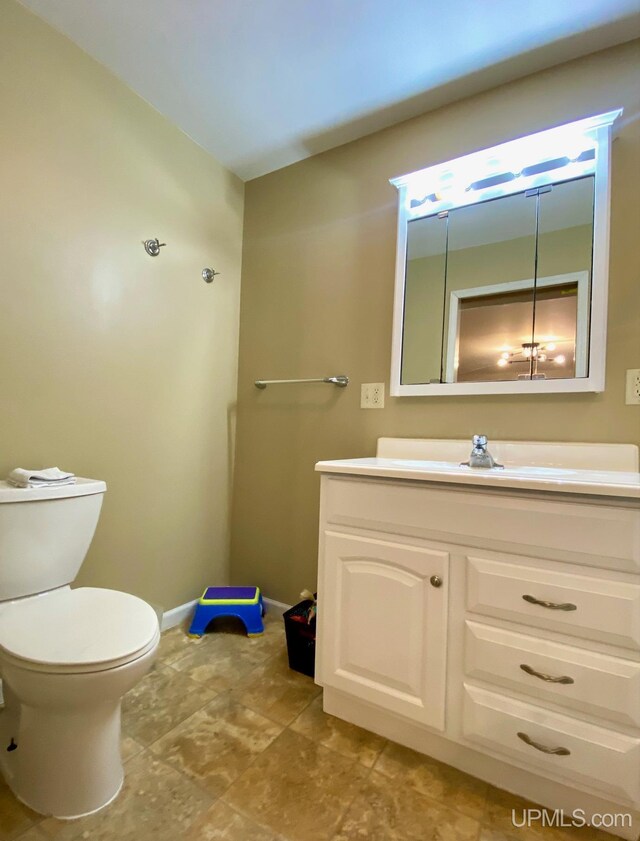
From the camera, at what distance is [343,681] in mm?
1231

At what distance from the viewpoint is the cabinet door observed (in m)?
1.09

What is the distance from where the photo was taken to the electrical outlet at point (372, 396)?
172 centimetres

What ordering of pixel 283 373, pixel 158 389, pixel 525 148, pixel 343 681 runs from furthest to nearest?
pixel 283 373, pixel 158 389, pixel 525 148, pixel 343 681

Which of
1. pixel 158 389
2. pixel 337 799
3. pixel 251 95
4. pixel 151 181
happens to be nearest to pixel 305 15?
pixel 251 95

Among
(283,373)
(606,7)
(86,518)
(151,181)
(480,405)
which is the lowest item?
(86,518)

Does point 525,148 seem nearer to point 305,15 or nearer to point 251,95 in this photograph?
point 305,15

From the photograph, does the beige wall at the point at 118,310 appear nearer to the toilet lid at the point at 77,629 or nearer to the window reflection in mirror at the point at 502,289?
the toilet lid at the point at 77,629

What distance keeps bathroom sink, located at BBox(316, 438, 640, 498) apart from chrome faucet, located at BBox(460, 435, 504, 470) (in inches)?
1.1

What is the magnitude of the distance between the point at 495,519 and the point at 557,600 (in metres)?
0.22

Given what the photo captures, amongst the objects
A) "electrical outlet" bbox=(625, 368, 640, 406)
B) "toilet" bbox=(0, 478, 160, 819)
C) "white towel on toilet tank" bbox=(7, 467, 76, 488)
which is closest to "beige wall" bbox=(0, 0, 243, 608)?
"white towel on toilet tank" bbox=(7, 467, 76, 488)

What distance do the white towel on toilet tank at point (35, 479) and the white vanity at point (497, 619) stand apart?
83 cm

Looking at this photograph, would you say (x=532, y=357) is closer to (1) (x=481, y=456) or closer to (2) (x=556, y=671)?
(1) (x=481, y=456)

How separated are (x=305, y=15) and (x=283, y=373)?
1316 millimetres

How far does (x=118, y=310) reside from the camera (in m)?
1.59
